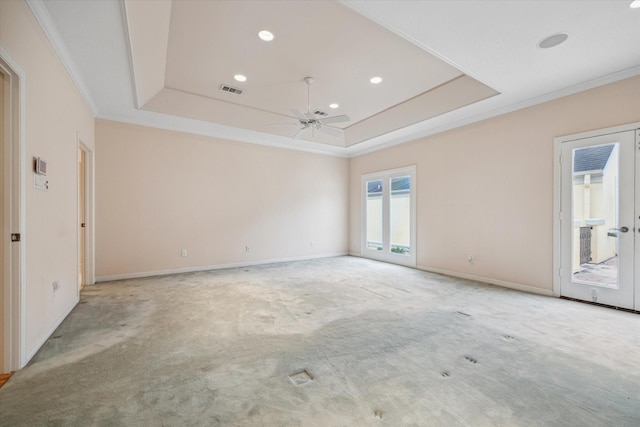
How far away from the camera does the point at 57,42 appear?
2826mm

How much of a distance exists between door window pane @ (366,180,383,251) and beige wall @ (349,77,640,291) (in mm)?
1172

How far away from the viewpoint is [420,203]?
20.0 feet

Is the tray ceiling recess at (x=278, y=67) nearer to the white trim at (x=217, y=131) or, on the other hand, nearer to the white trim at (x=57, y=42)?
the white trim at (x=217, y=131)

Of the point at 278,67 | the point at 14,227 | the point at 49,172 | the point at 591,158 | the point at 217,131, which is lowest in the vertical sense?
the point at 14,227

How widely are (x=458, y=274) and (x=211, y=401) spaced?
190 inches

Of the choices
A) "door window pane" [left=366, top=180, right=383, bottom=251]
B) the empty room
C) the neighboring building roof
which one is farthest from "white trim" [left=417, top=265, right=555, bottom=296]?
the neighboring building roof

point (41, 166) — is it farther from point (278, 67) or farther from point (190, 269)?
point (190, 269)

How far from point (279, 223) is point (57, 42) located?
4.79 meters

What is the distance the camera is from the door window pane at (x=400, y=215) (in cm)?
642

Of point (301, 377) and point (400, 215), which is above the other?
point (400, 215)

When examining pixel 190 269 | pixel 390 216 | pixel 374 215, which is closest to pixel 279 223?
pixel 190 269

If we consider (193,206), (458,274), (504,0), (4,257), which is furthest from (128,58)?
(458,274)

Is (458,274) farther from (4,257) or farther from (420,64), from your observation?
(4,257)

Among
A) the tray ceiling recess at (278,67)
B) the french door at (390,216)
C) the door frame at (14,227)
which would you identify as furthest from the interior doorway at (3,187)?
the french door at (390,216)
